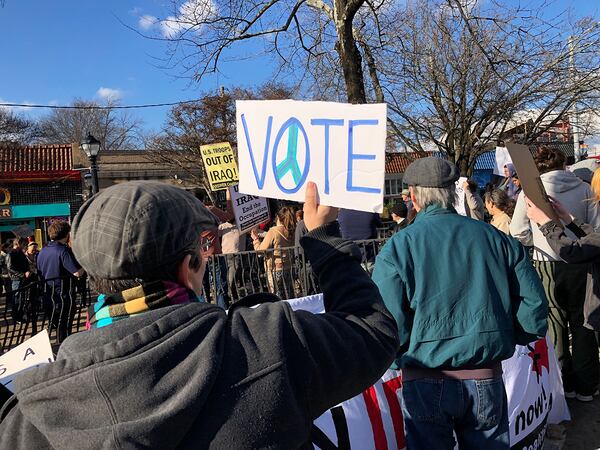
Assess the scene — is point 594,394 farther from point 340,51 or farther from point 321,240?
point 340,51

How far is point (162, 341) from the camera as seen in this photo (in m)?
1.01

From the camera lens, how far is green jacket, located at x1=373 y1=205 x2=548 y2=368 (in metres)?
2.26

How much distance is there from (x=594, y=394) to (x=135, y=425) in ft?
14.6

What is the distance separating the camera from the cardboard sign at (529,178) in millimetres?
2555

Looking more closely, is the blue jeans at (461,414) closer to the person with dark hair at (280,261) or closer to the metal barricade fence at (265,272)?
the metal barricade fence at (265,272)

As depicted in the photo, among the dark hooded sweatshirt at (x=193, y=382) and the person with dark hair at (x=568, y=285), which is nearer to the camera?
the dark hooded sweatshirt at (x=193, y=382)

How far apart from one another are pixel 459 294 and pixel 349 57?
6.63 metres

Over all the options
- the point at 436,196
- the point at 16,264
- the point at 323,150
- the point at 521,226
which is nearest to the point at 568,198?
the point at 521,226

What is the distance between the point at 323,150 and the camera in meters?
1.84

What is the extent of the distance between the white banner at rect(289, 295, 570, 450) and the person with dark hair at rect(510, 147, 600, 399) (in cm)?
47

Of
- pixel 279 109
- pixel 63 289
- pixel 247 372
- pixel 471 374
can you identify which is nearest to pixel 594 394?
pixel 471 374

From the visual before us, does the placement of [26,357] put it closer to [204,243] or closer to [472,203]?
[204,243]

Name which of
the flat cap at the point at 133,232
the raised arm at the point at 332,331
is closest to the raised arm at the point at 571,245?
the raised arm at the point at 332,331

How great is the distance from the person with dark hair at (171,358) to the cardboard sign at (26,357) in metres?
1.32
